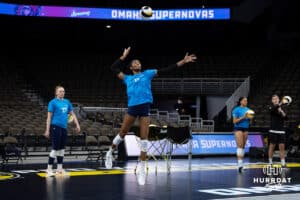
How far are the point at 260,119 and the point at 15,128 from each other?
39.8 feet

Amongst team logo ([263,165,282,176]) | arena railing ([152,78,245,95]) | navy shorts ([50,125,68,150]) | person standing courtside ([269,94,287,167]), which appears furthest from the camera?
arena railing ([152,78,245,95])

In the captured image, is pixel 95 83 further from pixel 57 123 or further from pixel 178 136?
pixel 57 123

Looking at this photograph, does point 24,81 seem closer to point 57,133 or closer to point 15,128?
point 15,128

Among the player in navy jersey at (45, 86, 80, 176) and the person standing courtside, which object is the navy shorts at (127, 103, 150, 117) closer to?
the player in navy jersey at (45, 86, 80, 176)

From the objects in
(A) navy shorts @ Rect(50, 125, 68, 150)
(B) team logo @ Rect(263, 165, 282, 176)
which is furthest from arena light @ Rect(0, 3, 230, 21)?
(A) navy shorts @ Rect(50, 125, 68, 150)

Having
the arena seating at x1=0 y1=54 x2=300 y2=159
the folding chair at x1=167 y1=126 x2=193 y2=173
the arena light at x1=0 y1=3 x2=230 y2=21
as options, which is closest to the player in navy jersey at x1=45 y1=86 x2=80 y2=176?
the folding chair at x1=167 y1=126 x2=193 y2=173

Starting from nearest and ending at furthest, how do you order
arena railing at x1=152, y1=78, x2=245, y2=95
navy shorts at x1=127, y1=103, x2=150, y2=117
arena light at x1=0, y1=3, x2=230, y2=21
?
navy shorts at x1=127, y1=103, x2=150, y2=117 < arena light at x1=0, y1=3, x2=230, y2=21 < arena railing at x1=152, y1=78, x2=245, y2=95

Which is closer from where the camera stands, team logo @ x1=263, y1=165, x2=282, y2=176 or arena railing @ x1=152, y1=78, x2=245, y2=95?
team logo @ x1=263, y1=165, x2=282, y2=176

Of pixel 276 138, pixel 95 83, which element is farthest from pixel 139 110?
pixel 95 83

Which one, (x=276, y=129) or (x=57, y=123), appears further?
(x=276, y=129)

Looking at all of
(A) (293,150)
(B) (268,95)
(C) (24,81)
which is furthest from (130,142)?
(C) (24,81)

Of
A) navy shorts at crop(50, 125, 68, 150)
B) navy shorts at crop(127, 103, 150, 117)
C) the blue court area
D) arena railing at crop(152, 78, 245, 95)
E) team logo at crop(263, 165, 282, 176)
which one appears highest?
arena railing at crop(152, 78, 245, 95)

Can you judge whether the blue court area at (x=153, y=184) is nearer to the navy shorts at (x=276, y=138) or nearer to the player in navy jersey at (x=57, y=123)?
the player in navy jersey at (x=57, y=123)

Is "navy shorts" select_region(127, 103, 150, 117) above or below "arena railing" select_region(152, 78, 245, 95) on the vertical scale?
below
